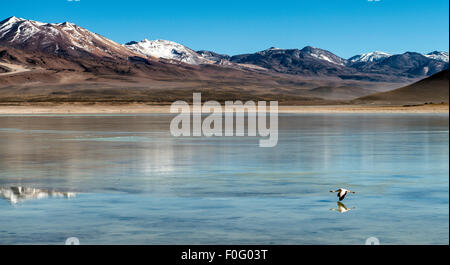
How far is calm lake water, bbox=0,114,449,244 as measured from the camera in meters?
9.80

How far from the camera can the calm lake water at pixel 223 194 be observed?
9.80 metres

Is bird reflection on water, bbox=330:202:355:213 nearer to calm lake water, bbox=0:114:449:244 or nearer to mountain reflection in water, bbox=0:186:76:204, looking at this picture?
calm lake water, bbox=0:114:449:244

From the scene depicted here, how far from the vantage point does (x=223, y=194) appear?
13.6 m

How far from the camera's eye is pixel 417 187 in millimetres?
14477

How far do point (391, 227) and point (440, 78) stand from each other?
558 feet

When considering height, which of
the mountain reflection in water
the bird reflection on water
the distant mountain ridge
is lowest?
the bird reflection on water

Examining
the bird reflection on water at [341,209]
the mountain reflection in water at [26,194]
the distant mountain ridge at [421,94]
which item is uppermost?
the distant mountain ridge at [421,94]

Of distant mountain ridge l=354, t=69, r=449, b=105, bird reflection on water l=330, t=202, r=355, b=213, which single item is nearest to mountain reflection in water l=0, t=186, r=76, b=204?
bird reflection on water l=330, t=202, r=355, b=213

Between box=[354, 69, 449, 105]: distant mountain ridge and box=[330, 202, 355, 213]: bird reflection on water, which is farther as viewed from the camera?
box=[354, 69, 449, 105]: distant mountain ridge

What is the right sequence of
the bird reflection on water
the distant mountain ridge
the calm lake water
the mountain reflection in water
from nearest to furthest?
the calm lake water < the bird reflection on water < the mountain reflection in water < the distant mountain ridge

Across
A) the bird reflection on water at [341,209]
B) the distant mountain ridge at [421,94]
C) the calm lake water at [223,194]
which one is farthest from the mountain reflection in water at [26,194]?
the distant mountain ridge at [421,94]

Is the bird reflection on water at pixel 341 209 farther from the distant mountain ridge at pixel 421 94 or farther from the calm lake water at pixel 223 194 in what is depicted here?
the distant mountain ridge at pixel 421 94

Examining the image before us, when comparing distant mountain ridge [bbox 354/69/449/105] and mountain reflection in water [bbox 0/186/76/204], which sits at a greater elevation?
distant mountain ridge [bbox 354/69/449/105]
